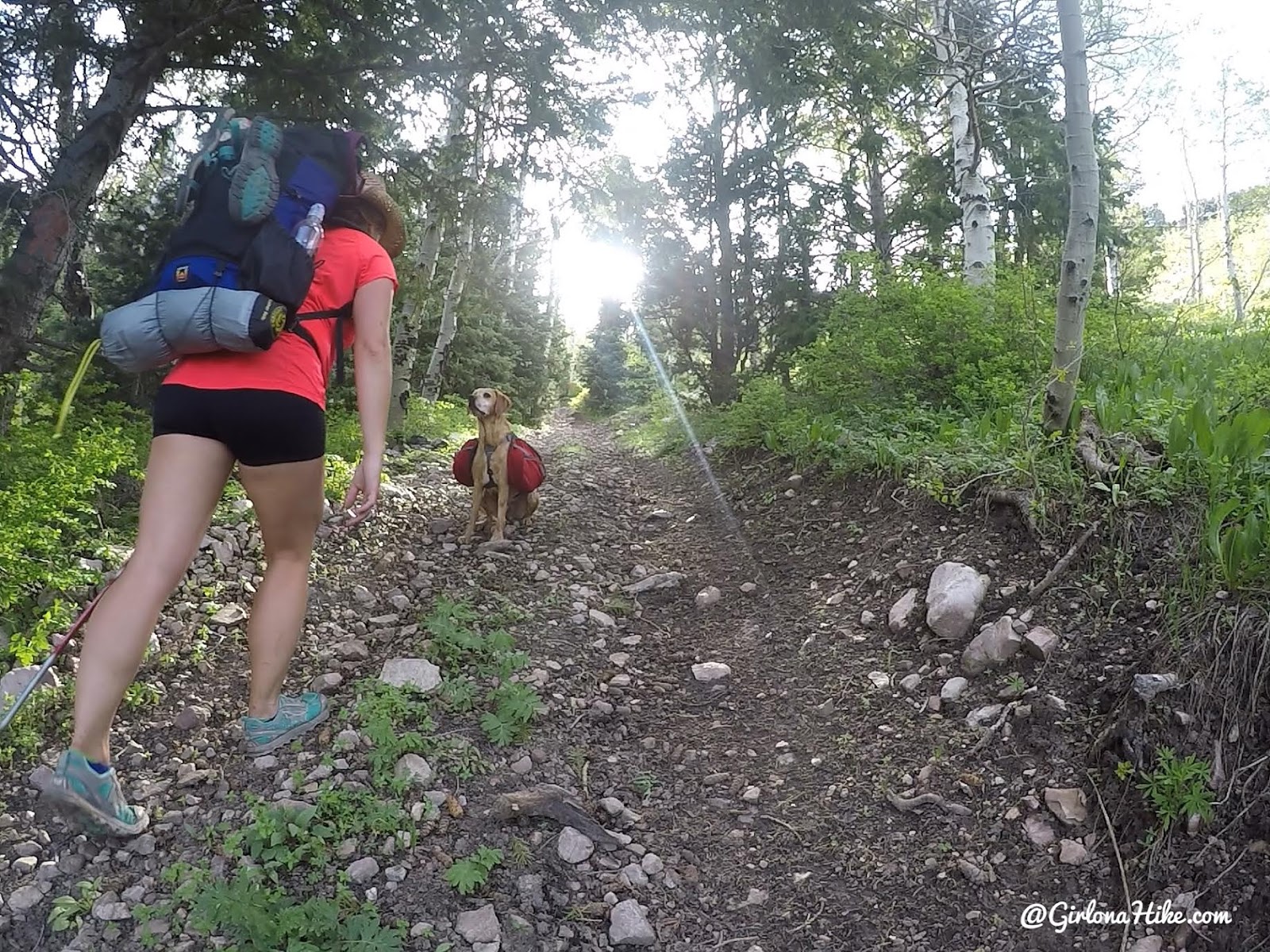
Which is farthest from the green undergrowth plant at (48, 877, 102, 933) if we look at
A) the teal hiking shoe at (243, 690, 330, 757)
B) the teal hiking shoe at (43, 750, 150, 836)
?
the teal hiking shoe at (243, 690, 330, 757)

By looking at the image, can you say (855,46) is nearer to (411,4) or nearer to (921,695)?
(411,4)

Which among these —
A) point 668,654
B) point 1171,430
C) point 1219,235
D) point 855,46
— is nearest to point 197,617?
point 668,654

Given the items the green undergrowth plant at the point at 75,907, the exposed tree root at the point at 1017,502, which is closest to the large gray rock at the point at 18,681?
the green undergrowth plant at the point at 75,907

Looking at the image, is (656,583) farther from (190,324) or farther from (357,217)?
(190,324)

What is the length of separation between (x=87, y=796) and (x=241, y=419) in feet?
3.81

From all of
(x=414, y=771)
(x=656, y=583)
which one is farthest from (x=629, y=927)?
(x=656, y=583)

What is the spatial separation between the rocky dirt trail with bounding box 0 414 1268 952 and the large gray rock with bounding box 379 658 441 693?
13mm

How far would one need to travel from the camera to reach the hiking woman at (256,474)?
2.10 m

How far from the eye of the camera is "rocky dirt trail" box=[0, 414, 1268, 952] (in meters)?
2.12

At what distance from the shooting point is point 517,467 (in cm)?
542

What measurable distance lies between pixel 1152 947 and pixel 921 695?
116 cm

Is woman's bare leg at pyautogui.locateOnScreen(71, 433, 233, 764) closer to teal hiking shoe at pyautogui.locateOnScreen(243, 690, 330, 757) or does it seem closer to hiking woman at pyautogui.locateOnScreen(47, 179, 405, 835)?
hiking woman at pyautogui.locateOnScreen(47, 179, 405, 835)

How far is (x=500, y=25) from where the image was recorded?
4.96 meters

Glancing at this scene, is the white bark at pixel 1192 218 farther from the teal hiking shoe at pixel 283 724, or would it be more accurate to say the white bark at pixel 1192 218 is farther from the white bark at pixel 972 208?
the teal hiking shoe at pixel 283 724
